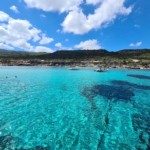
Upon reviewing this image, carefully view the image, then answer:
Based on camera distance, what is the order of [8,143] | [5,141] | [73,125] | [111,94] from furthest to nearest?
[111,94] → [73,125] → [5,141] → [8,143]

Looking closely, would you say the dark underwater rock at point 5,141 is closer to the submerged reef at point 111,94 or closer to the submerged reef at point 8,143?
the submerged reef at point 8,143

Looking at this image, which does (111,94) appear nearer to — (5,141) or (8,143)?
(5,141)

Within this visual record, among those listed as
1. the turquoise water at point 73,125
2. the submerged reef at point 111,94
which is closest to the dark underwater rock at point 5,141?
the turquoise water at point 73,125

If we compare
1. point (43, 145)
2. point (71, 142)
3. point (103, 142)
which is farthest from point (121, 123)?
point (43, 145)

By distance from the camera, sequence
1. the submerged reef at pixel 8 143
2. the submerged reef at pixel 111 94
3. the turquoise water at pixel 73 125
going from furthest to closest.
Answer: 1. the submerged reef at pixel 111 94
2. the turquoise water at pixel 73 125
3. the submerged reef at pixel 8 143

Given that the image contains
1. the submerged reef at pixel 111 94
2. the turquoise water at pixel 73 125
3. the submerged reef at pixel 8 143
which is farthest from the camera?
the submerged reef at pixel 111 94

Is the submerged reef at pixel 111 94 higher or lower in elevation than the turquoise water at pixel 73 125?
lower

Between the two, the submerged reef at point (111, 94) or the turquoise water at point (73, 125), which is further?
the submerged reef at point (111, 94)

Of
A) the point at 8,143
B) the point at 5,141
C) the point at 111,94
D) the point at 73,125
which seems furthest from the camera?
the point at 111,94

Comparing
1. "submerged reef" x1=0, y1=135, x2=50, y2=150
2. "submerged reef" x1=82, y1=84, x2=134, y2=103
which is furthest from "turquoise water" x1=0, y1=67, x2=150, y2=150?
"submerged reef" x1=82, y1=84, x2=134, y2=103

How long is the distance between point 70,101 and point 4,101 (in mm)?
9455

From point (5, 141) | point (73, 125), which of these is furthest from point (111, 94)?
point (5, 141)

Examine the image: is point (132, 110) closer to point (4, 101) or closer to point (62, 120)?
point (62, 120)

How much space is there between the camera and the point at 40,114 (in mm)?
20734
